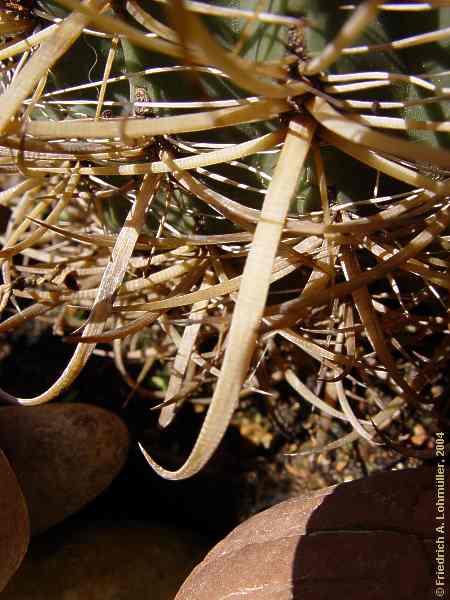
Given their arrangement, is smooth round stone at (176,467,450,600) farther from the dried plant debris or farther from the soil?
the soil

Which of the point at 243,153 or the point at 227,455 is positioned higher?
the point at 243,153

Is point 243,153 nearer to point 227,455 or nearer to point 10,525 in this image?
point 10,525

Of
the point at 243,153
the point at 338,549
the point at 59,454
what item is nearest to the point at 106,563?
the point at 59,454

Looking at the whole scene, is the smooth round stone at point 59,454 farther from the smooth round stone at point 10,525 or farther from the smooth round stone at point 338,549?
the smooth round stone at point 338,549

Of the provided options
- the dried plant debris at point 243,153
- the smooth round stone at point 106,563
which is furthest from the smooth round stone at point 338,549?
the smooth round stone at point 106,563

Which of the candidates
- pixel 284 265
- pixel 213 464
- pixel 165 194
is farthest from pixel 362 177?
pixel 213 464

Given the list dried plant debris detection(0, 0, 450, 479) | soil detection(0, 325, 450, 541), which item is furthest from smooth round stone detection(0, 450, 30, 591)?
soil detection(0, 325, 450, 541)

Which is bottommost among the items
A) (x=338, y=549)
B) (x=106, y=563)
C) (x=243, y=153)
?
(x=106, y=563)

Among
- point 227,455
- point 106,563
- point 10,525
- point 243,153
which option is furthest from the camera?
point 227,455
